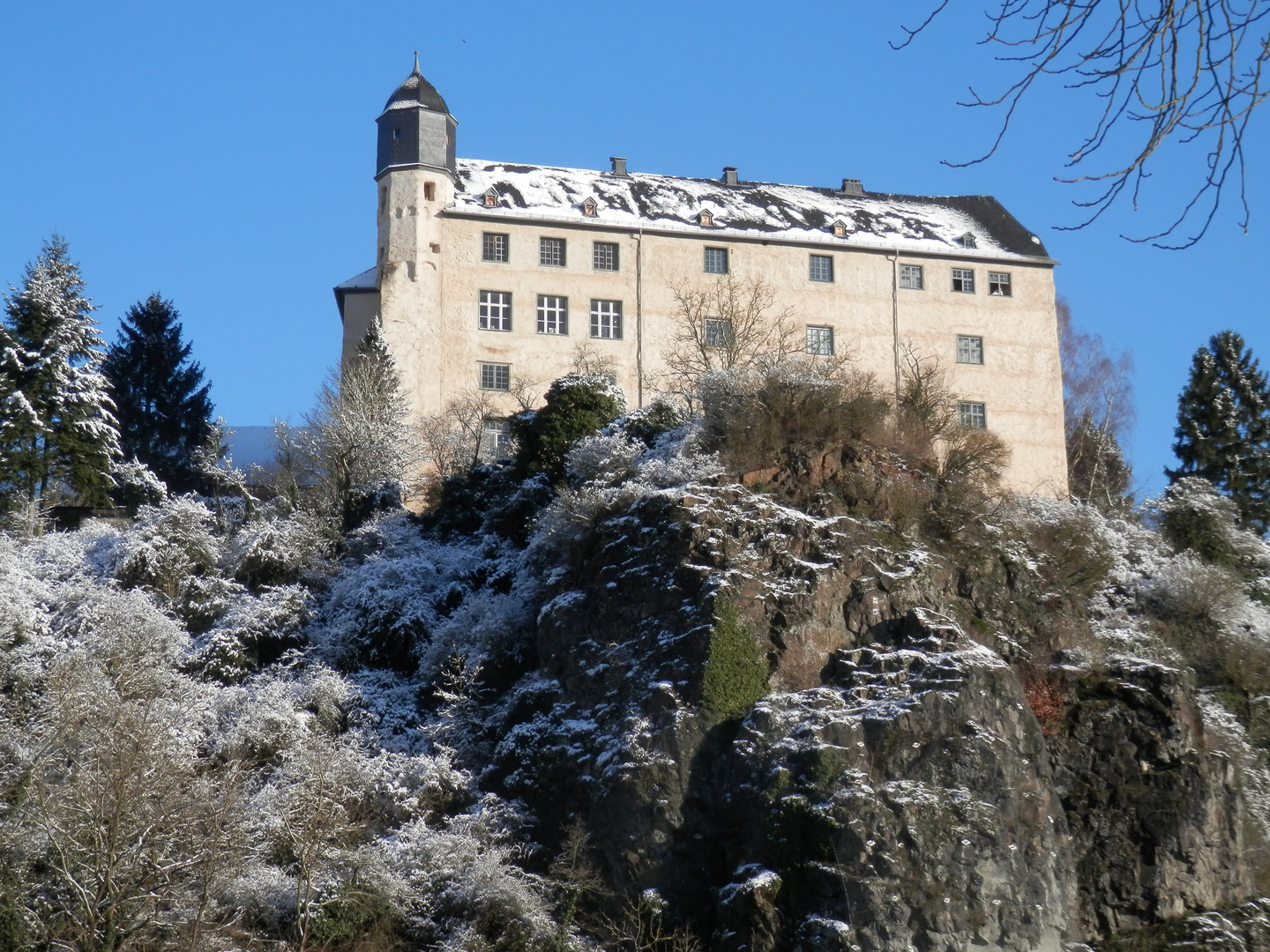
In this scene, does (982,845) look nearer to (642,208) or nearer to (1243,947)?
(1243,947)

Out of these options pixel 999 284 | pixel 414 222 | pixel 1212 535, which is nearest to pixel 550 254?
pixel 414 222

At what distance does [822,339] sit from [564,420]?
1794cm

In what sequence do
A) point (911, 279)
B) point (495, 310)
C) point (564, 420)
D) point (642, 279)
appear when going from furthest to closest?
point (911, 279), point (642, 279), point (495, 310), point (564, 420)

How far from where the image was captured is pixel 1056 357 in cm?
4884

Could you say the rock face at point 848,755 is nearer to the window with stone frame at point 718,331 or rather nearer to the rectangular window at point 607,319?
the window with stone frame at point 718,331

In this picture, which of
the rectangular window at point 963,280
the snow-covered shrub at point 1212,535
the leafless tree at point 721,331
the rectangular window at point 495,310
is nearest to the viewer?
the snow-covered shrub at point 1212,535

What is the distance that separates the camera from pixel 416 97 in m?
46.8

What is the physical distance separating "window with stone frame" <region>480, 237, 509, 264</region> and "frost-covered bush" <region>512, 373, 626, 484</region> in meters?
15.5

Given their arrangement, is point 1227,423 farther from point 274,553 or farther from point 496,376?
point 274,553

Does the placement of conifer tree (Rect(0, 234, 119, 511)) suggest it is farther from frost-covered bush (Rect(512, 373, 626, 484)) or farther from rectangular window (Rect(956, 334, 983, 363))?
rectangular window (Rect(956, 334, 983, 363))

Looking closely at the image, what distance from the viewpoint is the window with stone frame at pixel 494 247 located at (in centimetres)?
4575

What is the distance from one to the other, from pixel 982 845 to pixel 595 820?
551cm

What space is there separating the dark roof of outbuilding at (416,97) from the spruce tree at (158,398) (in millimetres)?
9921

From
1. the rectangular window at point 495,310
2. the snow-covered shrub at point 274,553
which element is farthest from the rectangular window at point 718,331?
A: the snow-covered shrub at point 274,553
